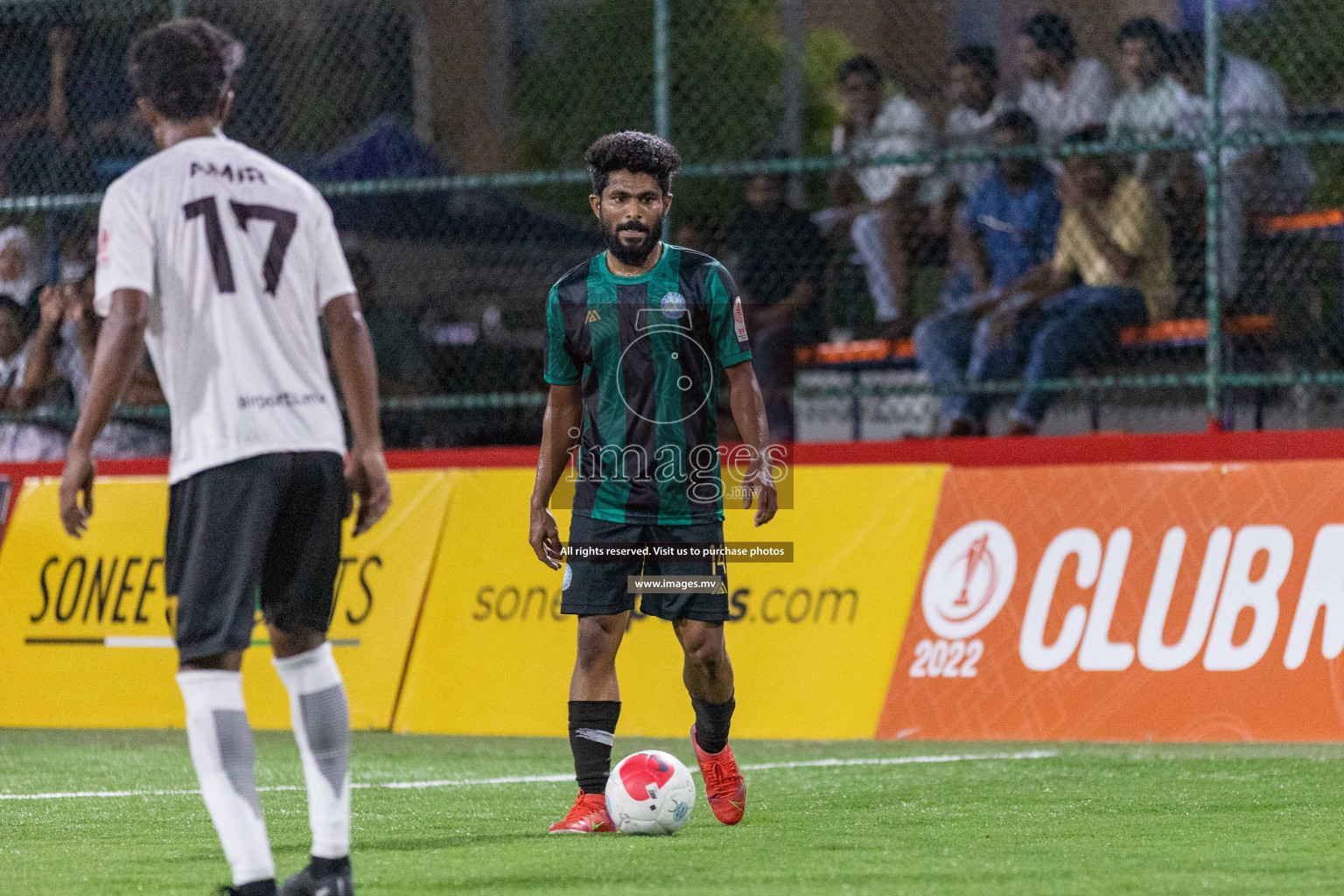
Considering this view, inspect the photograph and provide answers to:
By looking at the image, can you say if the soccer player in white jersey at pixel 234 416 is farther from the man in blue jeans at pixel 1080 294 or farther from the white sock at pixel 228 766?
the man in blue jeans at pixel 1080 294

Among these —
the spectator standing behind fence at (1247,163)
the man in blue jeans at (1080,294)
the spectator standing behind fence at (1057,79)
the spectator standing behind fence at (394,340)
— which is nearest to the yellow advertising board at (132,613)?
the spectator standing behind fence at (394,340)

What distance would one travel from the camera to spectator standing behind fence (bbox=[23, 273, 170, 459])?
468 inches

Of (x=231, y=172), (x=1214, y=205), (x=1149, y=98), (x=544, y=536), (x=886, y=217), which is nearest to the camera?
(x=231, y=172)

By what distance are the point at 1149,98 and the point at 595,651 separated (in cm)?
537

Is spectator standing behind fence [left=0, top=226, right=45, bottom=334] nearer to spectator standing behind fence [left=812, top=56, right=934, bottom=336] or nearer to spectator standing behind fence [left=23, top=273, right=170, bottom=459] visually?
spectator standing behind fence [left=23, top=273, right=170, bottom=459]

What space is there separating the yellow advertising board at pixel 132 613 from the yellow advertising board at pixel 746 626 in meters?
0.21

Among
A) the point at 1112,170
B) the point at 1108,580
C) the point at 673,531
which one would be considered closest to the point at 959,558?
the point at 1108,580

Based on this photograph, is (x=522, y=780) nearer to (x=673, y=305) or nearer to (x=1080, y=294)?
(x=673, y=305)

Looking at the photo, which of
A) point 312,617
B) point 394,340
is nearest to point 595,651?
point 312,617

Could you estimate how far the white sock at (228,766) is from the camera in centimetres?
453

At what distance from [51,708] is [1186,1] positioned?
23.2 ft

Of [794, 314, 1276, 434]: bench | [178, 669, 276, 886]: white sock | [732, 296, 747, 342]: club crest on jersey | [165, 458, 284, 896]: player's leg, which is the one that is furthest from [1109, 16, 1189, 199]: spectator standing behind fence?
[178, 669, 276, 886]: white sock

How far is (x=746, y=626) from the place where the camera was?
9.66m

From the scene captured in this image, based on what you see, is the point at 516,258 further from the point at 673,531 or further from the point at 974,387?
the point at 673,531
